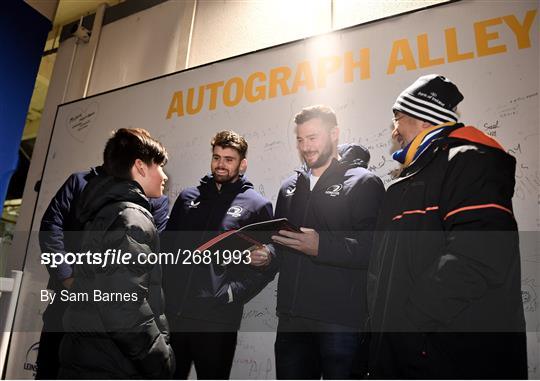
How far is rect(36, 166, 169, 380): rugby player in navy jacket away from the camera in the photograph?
6.90 feet

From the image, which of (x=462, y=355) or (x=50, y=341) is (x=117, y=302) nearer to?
(x=462, y=355)

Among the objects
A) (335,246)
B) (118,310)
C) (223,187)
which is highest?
(223,187)

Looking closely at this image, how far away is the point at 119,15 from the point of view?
3066 mm

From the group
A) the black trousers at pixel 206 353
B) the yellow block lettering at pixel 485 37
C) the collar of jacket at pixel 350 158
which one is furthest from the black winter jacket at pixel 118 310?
the yellow block lettering at pixel 485 37

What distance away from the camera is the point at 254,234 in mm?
1505

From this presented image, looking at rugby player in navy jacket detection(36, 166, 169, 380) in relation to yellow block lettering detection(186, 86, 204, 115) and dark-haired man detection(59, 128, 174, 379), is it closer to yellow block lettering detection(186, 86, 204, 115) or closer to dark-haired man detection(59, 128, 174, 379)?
yellow block lettering detection(186, 86, 204, 115)

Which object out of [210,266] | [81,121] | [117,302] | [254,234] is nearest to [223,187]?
[210,266]

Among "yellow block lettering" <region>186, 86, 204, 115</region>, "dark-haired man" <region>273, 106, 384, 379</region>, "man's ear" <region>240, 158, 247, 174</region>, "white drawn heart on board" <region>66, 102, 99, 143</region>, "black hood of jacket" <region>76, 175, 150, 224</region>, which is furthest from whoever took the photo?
"white drawn heart on board" <region>66, 102, 99, 143</region>

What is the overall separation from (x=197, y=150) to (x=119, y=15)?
153 centimetres

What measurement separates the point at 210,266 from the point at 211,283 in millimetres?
72

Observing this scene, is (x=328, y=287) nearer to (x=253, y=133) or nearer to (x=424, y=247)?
(x=424, y=247)

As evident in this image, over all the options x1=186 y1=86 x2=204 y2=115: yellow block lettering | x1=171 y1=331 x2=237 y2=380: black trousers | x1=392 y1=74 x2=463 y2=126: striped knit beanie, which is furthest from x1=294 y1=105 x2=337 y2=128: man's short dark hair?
x1=171 y1=331 x2=237 y2=380: black trousers

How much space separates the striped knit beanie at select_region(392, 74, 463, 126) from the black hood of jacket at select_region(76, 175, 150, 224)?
912 millimetres

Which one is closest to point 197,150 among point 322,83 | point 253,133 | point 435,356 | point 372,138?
point 253,133
